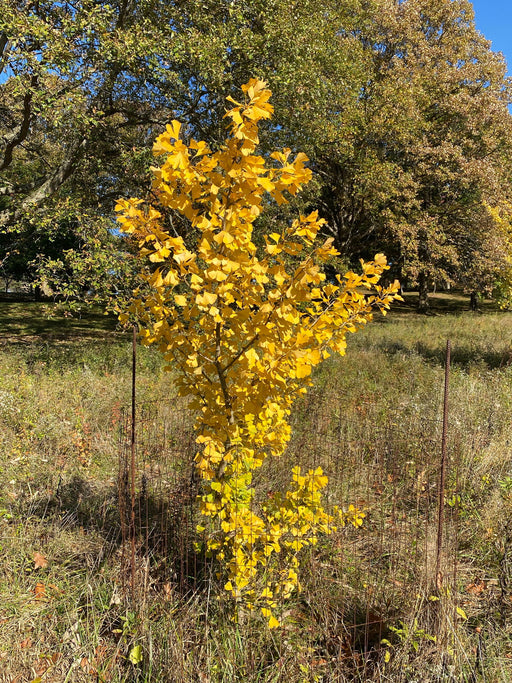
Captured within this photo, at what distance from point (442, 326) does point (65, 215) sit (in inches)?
495

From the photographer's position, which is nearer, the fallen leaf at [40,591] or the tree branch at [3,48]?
the fallen leaf at [40,591]

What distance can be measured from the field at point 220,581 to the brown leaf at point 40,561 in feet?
0.04

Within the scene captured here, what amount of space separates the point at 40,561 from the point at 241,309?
2.23 m

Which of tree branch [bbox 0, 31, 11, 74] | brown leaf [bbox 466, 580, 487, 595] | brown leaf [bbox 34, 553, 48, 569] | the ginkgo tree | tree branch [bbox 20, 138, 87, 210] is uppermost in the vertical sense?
tree branch [bbox 0, 31, 11, 74]

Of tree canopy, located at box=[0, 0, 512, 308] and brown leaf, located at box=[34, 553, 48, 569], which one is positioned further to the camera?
tree canopy, located at box=[0, 0, 512, 308]

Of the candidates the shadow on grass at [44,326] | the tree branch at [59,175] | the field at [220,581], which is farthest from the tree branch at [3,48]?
the field at [220,581]

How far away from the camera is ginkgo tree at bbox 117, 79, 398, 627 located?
67.9 inches

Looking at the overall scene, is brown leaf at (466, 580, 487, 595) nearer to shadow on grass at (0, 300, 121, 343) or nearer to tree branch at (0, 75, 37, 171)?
tree branch at (0, 75, 37, 171)

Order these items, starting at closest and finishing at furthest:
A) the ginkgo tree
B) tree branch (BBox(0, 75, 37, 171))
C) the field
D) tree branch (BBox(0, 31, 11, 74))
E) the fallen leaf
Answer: the ginkgo tree, the field, the fallen leaf, tree branch (BBox(0, 31, 11, 74)), tree branch (BBox(0, 75, 37, 171))

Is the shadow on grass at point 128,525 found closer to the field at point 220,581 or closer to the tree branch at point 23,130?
the field at point 220,581

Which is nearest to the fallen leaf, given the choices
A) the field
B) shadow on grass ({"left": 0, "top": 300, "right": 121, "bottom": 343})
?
the field

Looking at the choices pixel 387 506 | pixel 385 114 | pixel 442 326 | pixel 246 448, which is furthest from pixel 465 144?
pixel 246 448

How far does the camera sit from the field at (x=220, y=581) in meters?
2.23

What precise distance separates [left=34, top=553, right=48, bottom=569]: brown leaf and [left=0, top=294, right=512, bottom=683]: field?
1 centimetres
